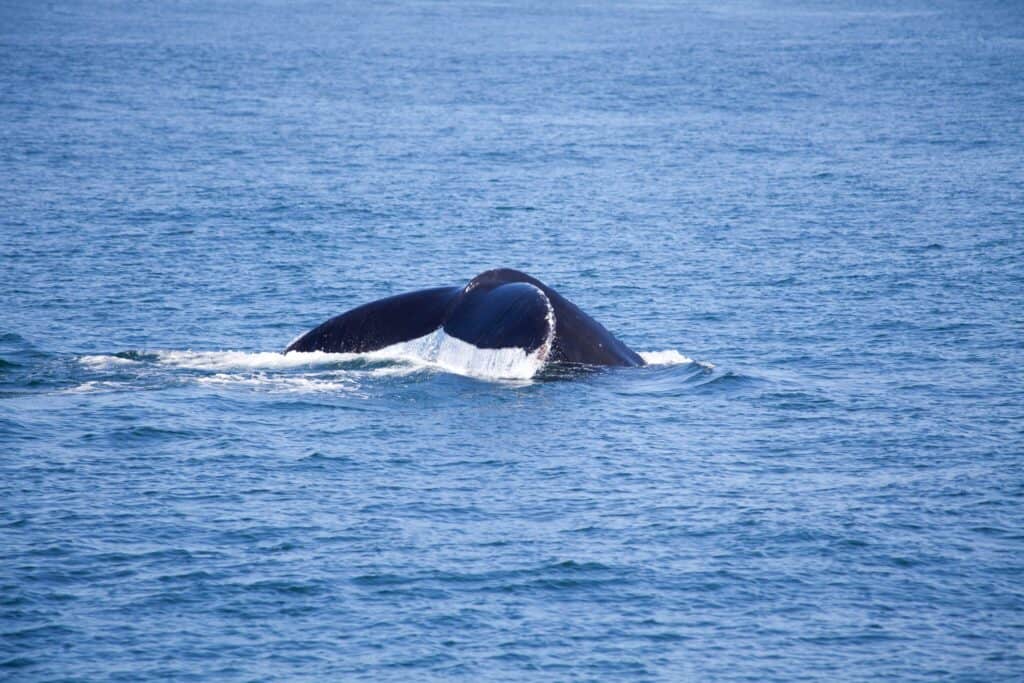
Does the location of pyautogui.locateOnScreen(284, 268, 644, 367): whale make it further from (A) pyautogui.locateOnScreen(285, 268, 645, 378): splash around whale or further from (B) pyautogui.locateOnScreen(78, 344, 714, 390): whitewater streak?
(B) pyautogui.locateOnScreen(78, 344, 714, 390): whitewater streak

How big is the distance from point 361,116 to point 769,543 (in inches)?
2050

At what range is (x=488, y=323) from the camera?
22609 millimetres

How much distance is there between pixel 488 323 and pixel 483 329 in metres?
0.16

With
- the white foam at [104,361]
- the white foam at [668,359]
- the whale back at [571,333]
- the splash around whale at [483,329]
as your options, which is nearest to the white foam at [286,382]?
the splash around whale at [483,329]

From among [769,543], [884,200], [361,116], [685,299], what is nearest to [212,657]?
[769,543]

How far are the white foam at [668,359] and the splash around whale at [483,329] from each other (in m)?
1.80

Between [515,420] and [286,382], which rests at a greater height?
[286,382]

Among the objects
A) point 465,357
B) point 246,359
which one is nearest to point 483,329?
point 465,357

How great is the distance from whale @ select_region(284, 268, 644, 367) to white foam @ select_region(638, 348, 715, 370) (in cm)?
185

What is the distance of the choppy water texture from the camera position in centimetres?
1595

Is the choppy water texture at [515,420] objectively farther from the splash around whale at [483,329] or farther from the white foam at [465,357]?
the splash around whale at [483,329]

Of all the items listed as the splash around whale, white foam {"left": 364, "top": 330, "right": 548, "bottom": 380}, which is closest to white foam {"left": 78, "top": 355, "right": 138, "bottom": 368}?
the splash around whale

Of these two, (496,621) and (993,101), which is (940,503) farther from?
(993,101)

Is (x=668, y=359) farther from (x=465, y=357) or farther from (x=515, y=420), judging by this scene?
(x=515, y=420)
